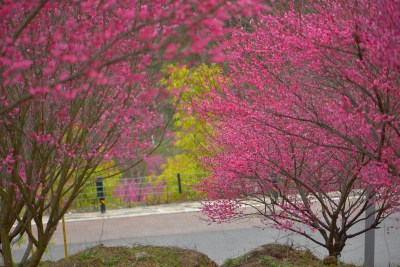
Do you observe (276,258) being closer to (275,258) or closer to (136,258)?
(275,258)

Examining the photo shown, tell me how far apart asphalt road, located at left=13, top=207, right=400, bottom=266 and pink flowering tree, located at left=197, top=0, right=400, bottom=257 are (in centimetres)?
361

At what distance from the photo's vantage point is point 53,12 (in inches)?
172

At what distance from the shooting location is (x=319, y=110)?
17.8ft

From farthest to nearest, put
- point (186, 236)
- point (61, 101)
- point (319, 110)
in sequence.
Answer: point (186, 236) < point (319, 110) < point (61, 101)

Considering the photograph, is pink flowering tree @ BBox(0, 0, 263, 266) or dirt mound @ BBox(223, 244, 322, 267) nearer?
pink flowering tree @ BBox(0, 0, 263, 266)

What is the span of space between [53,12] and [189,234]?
8.39 metres

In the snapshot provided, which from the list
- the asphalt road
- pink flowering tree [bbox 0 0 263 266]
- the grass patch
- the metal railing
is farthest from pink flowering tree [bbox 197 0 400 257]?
the metal railing

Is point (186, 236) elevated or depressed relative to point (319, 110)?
depressed

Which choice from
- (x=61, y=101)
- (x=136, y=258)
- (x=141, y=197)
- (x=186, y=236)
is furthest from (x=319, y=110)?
(x=141, y=197)

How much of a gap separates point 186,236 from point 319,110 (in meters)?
7.10

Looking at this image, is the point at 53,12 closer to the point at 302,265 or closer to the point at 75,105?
the point at 75,105

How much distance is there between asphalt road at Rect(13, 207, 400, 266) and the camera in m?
10.4

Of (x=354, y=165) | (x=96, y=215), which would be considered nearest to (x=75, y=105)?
(x=354, y=165)

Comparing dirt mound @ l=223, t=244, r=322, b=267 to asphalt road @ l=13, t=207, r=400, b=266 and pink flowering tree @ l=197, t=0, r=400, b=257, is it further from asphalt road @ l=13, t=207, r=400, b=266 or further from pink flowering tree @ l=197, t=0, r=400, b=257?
asphalt road @ l=13, t=207, r=400, b=266
